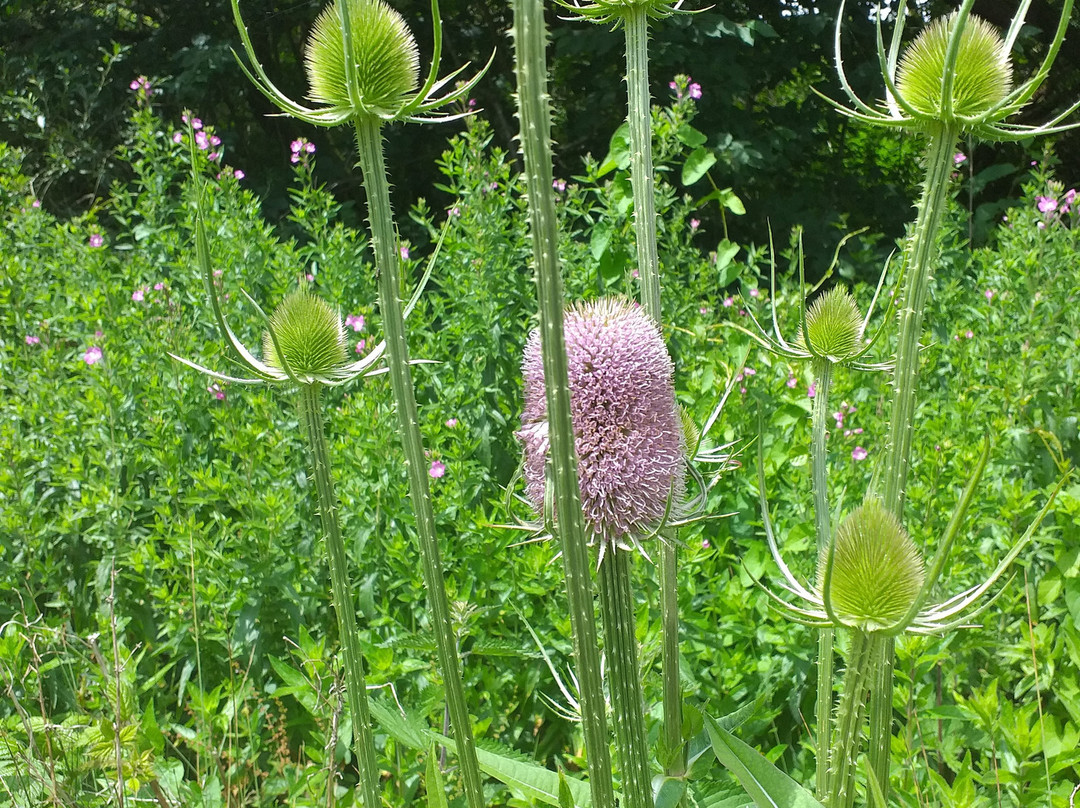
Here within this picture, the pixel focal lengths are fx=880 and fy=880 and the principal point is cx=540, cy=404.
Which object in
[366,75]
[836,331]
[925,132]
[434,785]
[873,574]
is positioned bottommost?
[434,785]

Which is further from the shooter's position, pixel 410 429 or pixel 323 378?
pixel 323 378

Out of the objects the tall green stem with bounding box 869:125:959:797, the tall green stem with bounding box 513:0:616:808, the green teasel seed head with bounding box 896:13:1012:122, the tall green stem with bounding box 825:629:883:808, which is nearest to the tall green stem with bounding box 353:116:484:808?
the tall green stem with bounding box 513:0:616:808

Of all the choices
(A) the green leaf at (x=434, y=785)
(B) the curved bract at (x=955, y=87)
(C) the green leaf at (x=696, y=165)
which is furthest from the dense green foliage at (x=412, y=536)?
(B) the curved bract at (x=955, y=87)

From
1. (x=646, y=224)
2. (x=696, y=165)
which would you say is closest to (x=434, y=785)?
(x=646, y=224)

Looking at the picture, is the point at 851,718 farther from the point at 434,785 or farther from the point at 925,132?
the point at 925,132

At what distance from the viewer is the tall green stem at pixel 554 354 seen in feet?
2.92

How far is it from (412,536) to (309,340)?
4.30 feet

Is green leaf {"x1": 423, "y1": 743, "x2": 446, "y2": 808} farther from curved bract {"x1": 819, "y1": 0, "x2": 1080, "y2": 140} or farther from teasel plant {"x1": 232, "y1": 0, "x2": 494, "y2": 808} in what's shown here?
curved bract {"x1": 819, "y1": 0, "x2": 1080, "y2": 140}

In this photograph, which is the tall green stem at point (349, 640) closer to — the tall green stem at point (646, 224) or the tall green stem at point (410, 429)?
the tall green stem at point (410, 429)

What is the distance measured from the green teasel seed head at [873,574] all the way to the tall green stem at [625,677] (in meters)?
0.30

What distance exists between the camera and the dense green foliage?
2.24 metres

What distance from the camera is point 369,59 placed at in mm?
1467

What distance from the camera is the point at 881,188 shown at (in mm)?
9516

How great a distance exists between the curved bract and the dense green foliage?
646mm
